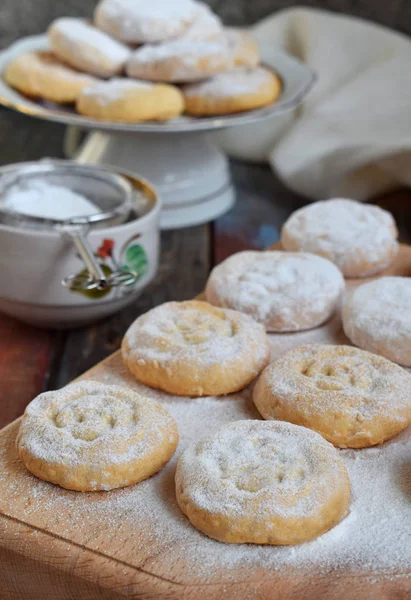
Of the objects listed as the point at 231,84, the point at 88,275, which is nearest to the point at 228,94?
the point at 231,84

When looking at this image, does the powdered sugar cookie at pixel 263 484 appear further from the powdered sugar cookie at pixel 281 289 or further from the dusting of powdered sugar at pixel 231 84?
the dusting of powdered sugar at pixel 231 84

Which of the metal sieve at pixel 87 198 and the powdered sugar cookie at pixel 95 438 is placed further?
the metal sieve at pixel 87 198

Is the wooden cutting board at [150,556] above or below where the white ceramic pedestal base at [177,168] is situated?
above

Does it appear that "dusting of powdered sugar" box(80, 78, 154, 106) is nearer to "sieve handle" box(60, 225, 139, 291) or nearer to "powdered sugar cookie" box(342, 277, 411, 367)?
"sieve handle" box(60, 225, 139, 291)

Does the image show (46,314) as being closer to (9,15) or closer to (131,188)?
(131,188)

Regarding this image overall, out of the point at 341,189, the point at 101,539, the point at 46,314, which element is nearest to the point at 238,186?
the point at 341,189

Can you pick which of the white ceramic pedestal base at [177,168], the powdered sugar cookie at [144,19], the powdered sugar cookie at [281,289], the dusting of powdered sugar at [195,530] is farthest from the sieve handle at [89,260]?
the powdered sugar cookie at [144,19]
